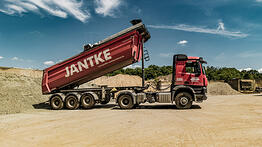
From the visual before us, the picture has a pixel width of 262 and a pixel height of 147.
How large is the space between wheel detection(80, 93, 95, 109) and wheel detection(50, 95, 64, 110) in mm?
1435

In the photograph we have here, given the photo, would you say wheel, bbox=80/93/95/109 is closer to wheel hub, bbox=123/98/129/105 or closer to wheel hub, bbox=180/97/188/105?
wheel hub, bbox=123/98/129/105

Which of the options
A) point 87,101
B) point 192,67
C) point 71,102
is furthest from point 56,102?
point 192,67

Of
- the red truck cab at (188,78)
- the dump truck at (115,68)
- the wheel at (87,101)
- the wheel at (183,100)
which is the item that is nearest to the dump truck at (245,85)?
the red truck cab at (188,78)

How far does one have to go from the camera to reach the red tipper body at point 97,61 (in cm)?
1052

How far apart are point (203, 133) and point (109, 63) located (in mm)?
7141

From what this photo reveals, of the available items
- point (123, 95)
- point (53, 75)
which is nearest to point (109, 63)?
point (123, 95)

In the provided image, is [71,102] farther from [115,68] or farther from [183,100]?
[183,100]

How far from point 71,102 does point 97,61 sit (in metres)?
3.29

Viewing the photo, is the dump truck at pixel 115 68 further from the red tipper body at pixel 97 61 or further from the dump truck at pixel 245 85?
the dump truck at pixel 245 85

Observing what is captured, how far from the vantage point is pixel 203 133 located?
16.2ft

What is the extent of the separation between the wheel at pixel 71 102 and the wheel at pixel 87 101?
15.4 inches

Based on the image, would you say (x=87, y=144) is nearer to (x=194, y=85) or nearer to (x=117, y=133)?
(x=117, y=133)

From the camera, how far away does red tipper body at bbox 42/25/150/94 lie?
10516 mm

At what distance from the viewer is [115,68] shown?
11297mm
